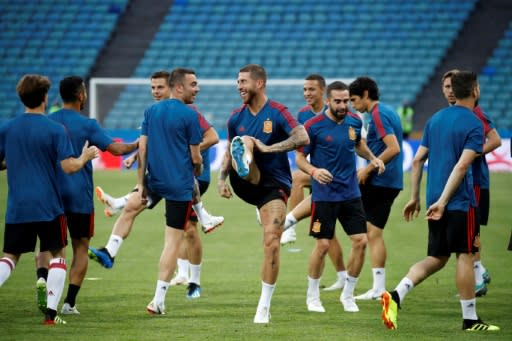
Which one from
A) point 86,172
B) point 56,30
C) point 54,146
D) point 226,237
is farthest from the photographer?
point 56,30

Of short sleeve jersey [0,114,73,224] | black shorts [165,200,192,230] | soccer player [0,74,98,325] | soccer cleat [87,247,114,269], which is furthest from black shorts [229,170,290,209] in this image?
soccer cleat [87,247,114,269]

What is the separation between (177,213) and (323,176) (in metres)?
1.42

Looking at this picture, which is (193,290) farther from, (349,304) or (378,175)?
(378,175)

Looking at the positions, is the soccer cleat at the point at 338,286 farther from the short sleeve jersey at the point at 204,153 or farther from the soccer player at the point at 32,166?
the soccer player at the point at 32,166

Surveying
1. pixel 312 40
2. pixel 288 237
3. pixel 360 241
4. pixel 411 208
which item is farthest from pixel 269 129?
pixel 312 40

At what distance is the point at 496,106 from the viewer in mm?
35312

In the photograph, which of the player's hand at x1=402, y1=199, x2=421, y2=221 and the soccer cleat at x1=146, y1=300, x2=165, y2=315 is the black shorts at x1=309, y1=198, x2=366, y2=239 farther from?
the soccer cleat at x1=146, y1=300, x2=165, y2=315

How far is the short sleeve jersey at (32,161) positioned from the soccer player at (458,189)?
2.99 metres

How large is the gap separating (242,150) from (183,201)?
113cm

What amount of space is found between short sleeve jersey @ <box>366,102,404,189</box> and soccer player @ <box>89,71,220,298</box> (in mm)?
1796

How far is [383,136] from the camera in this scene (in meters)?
11.0

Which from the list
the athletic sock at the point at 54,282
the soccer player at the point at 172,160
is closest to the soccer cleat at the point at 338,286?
the soccer player at the point at 172,160

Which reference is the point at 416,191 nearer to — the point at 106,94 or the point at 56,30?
the point at 106,94

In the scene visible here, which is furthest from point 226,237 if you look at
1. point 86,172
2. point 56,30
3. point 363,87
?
point 56,30
